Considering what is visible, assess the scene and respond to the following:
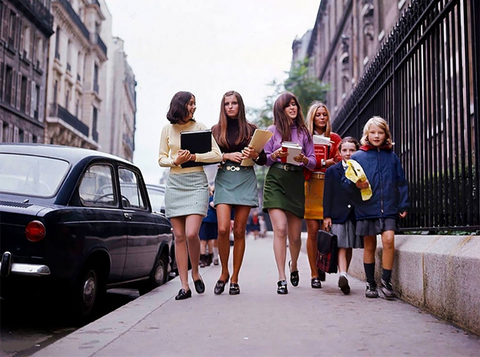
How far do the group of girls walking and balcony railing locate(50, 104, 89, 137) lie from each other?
3710 centimetres

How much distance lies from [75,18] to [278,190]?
44.2m

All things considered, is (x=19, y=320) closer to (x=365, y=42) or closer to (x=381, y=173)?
(x=381, y=173)

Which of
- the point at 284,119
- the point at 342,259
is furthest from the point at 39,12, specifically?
the point at 342,259

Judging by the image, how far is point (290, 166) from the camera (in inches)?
255

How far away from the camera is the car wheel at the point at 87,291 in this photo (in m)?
5.46

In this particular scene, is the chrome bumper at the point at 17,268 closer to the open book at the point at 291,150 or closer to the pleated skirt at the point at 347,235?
the open book at the point at 291,150

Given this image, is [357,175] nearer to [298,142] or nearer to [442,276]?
[298,142]

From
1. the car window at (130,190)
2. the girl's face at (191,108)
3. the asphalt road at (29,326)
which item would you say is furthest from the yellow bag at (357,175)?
the asphalt road at (29,326)

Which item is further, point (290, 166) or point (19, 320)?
point (290, 166)

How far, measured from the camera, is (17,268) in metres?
5.00

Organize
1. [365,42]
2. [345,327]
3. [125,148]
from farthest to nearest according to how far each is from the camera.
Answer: [125,148] → [365,42] → [345,327]

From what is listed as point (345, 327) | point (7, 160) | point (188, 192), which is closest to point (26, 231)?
point (7, 160)

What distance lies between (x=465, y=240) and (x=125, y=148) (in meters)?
70.9

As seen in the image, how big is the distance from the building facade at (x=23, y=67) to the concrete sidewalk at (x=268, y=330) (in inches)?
1220
